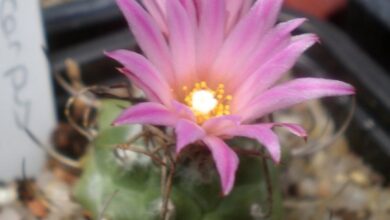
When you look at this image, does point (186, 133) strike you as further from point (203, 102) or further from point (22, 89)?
point (22, 89)

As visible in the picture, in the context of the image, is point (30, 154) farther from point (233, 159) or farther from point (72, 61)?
point (233, 159)

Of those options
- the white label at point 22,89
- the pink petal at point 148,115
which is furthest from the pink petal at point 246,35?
the white label at point 22,89

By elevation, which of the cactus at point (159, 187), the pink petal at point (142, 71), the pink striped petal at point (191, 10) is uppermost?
the pink striped petal at point (191, 10)

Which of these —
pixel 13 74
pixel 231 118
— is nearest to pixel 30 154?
pixel 13 74

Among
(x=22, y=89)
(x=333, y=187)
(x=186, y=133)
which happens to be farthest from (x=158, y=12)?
(x=333, y=187)

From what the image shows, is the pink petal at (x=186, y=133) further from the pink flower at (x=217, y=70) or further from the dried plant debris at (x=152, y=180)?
the dried plant debris at (x=152, y=180)

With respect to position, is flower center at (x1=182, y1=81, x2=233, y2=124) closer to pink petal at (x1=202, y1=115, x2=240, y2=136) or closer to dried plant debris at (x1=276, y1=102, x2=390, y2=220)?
pink petal at (x1=202, y1=115, x2=240, y2=136)

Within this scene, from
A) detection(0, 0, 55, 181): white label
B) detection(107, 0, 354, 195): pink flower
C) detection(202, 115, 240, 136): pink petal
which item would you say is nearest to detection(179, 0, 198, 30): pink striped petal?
detection(107, 0, 354, 195): pink flower
